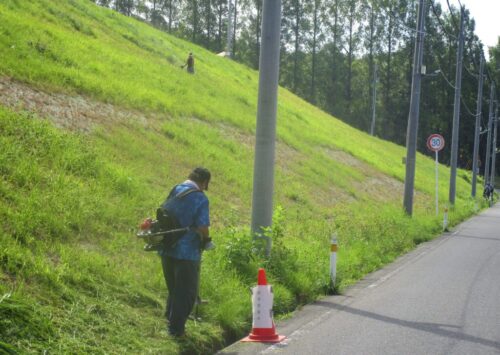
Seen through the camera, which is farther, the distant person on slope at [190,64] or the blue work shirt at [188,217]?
the distant person on slope at [190,64]

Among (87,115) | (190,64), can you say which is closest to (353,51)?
(190,64)

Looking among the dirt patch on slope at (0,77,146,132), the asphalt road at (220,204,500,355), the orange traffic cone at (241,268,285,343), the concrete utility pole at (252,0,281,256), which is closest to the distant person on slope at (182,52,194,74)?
the dirt patch on slope at (0,77,146,132)

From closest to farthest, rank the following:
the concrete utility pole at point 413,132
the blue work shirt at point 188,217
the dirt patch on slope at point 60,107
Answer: the blue work shirt at point 188,217, the dirt patch on slope at point 60,107, the concrete utility pole at point 413,132

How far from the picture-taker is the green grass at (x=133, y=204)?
6789 mm

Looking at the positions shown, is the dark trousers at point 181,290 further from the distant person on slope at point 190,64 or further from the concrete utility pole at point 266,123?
the distant person on slope at point 190,64

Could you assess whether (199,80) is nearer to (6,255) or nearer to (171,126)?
(171,126)

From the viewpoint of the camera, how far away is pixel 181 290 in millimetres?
6879

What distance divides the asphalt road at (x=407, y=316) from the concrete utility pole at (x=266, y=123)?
1758mm

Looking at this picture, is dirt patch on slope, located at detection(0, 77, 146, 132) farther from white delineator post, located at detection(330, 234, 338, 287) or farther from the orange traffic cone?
the orange traffic cone

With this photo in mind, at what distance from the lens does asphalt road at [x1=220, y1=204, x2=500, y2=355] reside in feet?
23.7

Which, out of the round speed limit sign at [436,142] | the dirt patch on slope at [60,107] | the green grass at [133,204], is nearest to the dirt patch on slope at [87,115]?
the dirt patch on slope at [60,107]

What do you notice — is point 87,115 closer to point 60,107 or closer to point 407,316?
point 60,107

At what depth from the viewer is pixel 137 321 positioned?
6.93m

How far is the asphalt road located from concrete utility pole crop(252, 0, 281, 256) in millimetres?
1758
